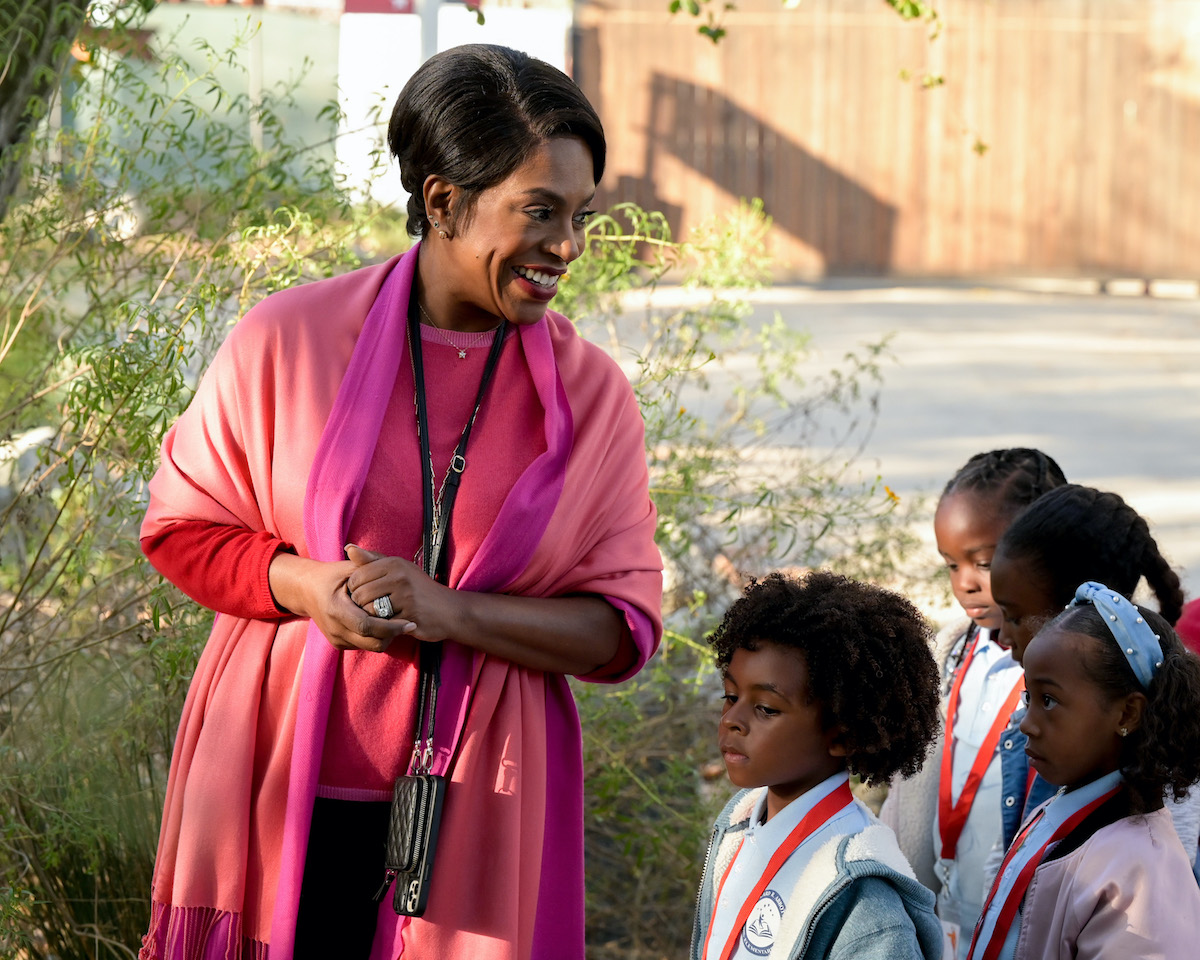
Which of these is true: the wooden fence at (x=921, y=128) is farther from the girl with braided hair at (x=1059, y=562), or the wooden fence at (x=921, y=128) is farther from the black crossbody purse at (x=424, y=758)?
the black crossbody purse at (x=424, y=758)

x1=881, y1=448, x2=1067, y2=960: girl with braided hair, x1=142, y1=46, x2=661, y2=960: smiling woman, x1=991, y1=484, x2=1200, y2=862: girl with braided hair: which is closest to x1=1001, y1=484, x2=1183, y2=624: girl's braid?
x1=991, y1=484, x2=1200, y2=862: girl with braided hair

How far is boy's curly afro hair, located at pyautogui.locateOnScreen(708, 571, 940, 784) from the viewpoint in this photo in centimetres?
219

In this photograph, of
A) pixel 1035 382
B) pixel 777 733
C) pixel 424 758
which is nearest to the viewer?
pixel 424 758

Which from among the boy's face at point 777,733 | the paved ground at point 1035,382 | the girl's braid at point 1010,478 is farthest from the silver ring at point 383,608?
the paved ground at point 1035,382

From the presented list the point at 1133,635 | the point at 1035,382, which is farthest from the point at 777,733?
the point at 1035,382

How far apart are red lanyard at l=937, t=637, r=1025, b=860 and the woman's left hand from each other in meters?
1.26

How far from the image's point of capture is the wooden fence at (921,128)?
17.8 m

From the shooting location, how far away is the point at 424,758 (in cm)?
205

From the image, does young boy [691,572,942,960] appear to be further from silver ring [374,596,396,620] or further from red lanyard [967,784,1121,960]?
silver ring [374,596,396,620]

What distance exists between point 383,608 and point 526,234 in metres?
0.61

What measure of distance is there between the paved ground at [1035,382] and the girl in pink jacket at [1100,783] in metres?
3.25

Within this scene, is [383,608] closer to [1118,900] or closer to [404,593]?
[404,593]

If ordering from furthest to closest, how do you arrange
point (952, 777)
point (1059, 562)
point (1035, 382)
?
point (1035, 382) → point (952, 777) → point (1059, 562)

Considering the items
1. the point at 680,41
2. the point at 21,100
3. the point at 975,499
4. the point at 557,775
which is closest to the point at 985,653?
the point at 975,499
